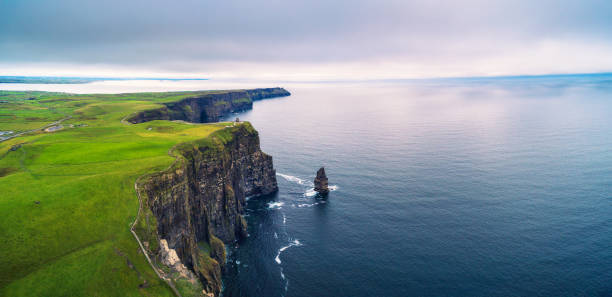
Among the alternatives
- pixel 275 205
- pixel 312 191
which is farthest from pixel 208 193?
pixel 312 191

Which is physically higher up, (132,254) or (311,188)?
(132,254)

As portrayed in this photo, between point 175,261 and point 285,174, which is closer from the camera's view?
point 175,261

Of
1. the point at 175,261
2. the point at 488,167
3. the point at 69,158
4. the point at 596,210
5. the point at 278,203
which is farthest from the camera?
the point at 488,167

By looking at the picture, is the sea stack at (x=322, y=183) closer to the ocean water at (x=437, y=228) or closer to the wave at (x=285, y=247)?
the ocean water at (x=437, y=228)

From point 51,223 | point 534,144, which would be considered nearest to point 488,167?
point 534,144

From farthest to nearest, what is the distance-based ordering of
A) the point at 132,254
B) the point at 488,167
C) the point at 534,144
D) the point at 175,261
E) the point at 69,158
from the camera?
the point at 534,144 < the point at 488,167 < the point at 69,158 < the point at 175,261 < the point at 132,254

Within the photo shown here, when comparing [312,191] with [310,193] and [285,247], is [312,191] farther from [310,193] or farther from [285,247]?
[285,247]

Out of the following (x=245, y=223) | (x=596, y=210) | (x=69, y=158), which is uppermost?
(x=69, y=158)

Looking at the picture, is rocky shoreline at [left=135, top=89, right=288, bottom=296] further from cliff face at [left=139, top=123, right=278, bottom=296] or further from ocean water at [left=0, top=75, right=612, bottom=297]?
ocean water at [left=0, top=75, right=612, bottom=297]

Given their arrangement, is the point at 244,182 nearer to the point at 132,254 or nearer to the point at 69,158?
the point at 69,158
